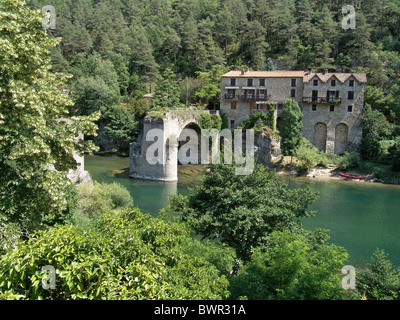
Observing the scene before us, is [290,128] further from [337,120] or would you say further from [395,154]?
[395,154]

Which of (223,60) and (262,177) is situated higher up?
(223,60)

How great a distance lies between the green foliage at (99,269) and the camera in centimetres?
667

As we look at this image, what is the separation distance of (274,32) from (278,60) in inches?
335

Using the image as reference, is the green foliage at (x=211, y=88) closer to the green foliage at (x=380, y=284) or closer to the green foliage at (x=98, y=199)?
the green foliage at (x=98, y=199)

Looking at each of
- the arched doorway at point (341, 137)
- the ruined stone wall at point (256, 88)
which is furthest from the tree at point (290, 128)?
the arched doorway at point (341, 137)

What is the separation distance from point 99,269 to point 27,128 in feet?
17.0

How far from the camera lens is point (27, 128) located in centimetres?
1038

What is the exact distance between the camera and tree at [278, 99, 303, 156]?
4397cm

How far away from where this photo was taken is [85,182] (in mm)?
25859

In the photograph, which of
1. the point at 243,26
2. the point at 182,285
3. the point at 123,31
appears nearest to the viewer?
the point at 182,285

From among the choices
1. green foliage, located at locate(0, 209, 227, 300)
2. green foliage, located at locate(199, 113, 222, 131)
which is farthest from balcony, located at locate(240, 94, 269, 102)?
green foliage, located at locate(0, 209, 227, 300)

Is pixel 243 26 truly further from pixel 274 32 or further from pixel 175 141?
pixel 175 141

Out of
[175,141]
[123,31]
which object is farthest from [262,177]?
[123,31]

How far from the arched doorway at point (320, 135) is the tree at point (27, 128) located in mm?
39305
